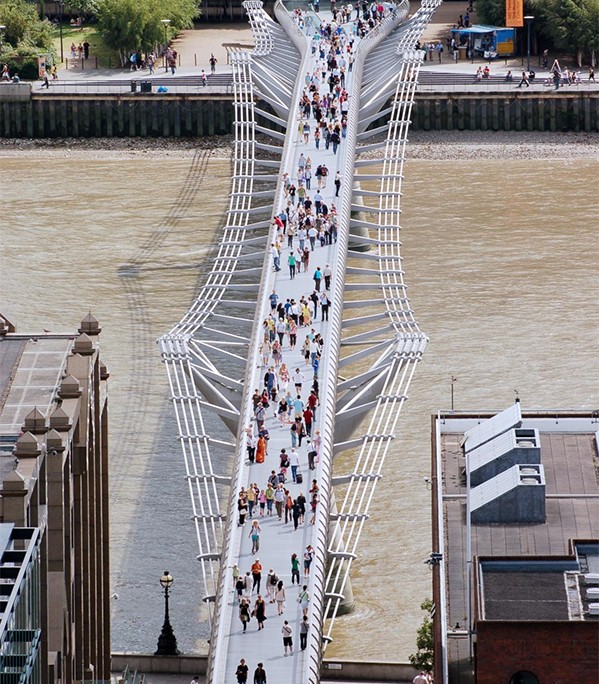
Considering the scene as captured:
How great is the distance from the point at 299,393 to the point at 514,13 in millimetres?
66725

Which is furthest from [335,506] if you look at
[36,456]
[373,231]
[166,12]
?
[166,12]

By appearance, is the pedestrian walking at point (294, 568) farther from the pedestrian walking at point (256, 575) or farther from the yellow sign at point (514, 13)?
the yellow sign at point (514, 13)

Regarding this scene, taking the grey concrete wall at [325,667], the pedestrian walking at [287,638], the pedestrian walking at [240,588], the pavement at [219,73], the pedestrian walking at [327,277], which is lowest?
the grey concrete wall at [325,667]

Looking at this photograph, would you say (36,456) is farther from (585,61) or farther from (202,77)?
(585,61)

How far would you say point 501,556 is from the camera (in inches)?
1463

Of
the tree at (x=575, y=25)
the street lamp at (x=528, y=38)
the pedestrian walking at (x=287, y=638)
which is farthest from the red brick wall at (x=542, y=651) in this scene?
the tree at (x=575, y=25)

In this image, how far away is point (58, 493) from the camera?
134 feet

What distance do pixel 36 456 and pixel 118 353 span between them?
3325 centimetres

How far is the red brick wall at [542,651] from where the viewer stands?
33188 millimetres

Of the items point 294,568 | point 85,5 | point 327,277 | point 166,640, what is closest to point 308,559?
point 294,568

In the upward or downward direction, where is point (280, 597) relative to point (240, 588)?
downward

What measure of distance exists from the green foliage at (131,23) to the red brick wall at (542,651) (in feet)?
297

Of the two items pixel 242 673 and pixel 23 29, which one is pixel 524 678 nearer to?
pixel 242 673

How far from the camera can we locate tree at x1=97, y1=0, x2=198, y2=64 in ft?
397
